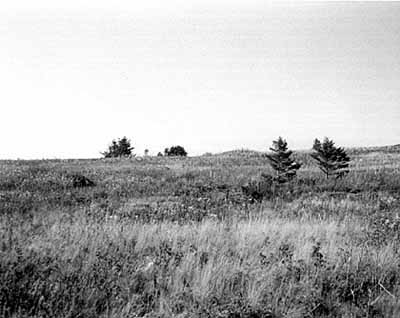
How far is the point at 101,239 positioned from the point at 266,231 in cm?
292

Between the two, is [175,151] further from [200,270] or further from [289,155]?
[200,270]

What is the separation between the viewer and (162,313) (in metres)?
4.36

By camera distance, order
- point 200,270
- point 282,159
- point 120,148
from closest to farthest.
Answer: point 200,270, point 282,159, point 120,148

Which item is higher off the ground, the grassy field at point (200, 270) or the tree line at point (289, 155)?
the tree line at point (289, 155)

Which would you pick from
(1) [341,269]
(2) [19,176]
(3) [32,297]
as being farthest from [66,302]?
(2) [19,176]

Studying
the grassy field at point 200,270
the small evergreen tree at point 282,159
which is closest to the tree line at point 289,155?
the small evergreen tree at point 282,159

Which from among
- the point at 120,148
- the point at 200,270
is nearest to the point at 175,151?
the point at 120,148

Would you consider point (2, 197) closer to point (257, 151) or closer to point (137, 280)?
point (137, 280)

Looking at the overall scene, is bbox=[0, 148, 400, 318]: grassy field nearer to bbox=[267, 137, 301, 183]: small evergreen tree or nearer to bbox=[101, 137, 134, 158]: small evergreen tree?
bbox=[267, 137, 301, 183]: small evergreen tree

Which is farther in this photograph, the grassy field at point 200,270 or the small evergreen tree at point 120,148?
the small evergreen tree at point 120,148

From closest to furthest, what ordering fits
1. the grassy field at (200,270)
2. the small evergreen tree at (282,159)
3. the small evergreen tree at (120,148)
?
the grassy field at (200,270)
the small evergreen tree at (282,159)
the small evergreen tree at (120,148)

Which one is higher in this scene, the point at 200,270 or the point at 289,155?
the point at 289,155

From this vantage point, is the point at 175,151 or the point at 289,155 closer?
the point at 289,155

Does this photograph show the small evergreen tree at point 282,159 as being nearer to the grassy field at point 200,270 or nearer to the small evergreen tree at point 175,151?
the grassy field at point 200,270
